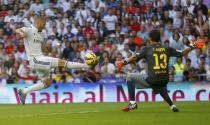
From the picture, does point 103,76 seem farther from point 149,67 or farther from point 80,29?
point 149,67

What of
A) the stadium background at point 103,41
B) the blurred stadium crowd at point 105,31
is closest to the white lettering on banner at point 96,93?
the stadium background at point 103,41

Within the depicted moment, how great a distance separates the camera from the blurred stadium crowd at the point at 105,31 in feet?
79.0

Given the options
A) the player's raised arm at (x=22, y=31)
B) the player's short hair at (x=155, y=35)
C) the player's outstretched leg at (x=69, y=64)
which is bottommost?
the player's outstretched leg at (x=69, y=64)

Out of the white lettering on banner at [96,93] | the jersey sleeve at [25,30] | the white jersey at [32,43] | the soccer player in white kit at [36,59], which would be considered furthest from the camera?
the white lettering on banner at [96,93]

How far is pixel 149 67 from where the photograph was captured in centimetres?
1516

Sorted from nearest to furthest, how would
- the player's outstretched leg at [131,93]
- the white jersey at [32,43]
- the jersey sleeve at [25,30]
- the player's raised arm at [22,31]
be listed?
1. the player's outstretched leg at [131,93]
2. the player's raised arm at [22,31]
3. the jersey sleeve at [25,30]
4. the white jersey at [32,43]

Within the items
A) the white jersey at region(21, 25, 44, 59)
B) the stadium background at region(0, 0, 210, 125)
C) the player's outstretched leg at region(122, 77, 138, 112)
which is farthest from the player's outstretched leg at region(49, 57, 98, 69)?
the stadium background at region(0, 0, 210, 125)

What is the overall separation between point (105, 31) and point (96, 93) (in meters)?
4.15

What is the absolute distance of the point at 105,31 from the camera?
26.8 metres

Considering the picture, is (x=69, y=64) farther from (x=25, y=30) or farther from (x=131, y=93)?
(x=131, y=93)

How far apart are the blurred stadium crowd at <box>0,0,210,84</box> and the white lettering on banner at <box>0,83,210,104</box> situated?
1.47ft

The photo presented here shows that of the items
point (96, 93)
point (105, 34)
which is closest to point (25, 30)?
point (96, 93)

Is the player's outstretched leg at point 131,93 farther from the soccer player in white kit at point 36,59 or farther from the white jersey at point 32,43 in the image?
the white jersey at point 32,43

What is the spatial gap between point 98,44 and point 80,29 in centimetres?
125
